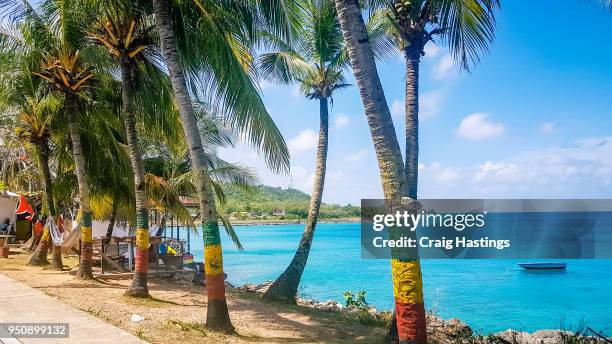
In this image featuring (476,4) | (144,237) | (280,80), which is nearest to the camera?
(476,4)

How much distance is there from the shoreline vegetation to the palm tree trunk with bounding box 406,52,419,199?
9.15ft

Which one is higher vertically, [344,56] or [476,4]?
[344,56]

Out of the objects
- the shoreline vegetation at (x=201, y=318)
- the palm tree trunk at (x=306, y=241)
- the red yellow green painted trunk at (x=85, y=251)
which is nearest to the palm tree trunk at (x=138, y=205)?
the shoreline vegetation at (x=201, y=318)

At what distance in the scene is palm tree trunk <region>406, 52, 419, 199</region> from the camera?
8219 millimetres

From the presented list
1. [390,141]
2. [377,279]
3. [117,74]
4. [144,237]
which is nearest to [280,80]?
[117,74]

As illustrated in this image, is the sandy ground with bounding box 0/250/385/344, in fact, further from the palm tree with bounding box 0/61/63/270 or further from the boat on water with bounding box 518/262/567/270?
the boat on water with bounding box 518/262/567/270

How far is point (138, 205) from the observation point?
10664 millimetres

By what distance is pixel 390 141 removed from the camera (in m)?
5.57

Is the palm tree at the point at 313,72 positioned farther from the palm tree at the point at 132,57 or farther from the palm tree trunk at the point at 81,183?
the palm tree trunk at the point at 81,183

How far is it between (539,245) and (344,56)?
78471 mm

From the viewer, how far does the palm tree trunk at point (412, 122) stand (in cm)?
822

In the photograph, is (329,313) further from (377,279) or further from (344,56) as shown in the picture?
(377,279)

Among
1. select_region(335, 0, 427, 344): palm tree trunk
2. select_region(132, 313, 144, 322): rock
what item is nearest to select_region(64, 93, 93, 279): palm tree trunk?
select_region(132, 313, 144, 322): rock

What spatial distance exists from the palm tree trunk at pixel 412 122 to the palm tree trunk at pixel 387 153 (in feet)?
8.94
